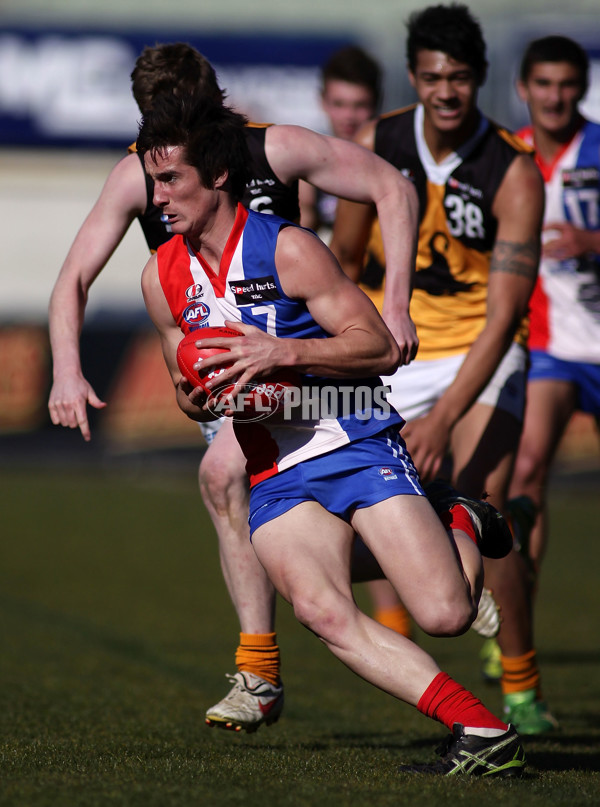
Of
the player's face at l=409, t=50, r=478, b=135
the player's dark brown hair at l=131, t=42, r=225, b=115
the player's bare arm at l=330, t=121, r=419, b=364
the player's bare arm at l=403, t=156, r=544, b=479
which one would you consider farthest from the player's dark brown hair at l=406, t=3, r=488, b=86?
the player's dark brown hair at l=131, t=42, r=225, b=115

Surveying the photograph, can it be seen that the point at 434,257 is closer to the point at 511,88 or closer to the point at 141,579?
the point at 141,579

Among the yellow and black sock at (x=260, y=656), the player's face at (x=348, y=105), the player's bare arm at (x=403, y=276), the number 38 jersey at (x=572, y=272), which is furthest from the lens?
the player's face at (x=348, y=105)

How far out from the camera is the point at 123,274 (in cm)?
2266

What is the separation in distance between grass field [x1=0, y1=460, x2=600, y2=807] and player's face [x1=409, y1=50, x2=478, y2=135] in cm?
243

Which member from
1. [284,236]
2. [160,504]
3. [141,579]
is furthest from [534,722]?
[160,504]

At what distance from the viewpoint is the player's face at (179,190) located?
3.52 meters

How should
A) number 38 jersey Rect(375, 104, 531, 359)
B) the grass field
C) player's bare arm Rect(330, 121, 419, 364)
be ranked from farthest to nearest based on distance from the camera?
number 38 jersey Rect(375, 104, 531, 359), player's bare arm Rect(330, 121, 419, 364), the grass field

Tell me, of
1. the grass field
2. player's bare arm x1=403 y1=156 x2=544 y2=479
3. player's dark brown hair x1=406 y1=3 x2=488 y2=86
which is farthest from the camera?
player's dark brown hair x1=406 y1=3 x2=488 y2=86

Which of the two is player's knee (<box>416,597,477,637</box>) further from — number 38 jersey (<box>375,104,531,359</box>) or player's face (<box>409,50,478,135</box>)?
player's face (<box>409,50,478,135</box>)

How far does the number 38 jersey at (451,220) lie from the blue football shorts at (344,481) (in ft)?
5.07

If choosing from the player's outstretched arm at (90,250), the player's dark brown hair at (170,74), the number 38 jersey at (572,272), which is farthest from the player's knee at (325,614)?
the number 38 jersey at (572,272)

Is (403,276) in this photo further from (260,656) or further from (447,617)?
(260,656)

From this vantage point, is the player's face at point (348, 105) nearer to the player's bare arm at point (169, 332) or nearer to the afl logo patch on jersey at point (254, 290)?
the player's bare arm at point (169, 332)

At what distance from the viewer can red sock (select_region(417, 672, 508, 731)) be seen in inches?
129
